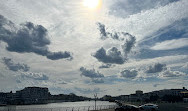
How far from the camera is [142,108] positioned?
53062 mm

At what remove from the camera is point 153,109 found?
165 ft

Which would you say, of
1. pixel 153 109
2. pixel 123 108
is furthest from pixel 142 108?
pixel 123 108

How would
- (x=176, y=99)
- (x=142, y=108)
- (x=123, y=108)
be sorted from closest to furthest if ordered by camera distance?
(x=123, y=108) → (x=142, y=108) → (x=176, y=99)

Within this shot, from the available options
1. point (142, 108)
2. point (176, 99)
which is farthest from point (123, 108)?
point (176, 99)

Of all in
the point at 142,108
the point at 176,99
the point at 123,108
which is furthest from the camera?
the point at 176,99

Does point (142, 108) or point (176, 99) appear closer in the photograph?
point (142, 108)

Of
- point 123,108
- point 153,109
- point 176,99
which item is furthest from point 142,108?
point 176,99

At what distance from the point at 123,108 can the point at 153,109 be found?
27.5 feet

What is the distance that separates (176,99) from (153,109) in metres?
128

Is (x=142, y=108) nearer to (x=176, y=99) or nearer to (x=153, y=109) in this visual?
(x=153, y=109)

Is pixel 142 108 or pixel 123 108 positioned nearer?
pixel 123 108

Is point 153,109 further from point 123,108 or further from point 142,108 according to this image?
point 123,108

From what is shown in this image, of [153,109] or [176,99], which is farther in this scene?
[176,99]

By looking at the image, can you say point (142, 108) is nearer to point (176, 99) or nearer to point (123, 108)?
point (123, 108)
